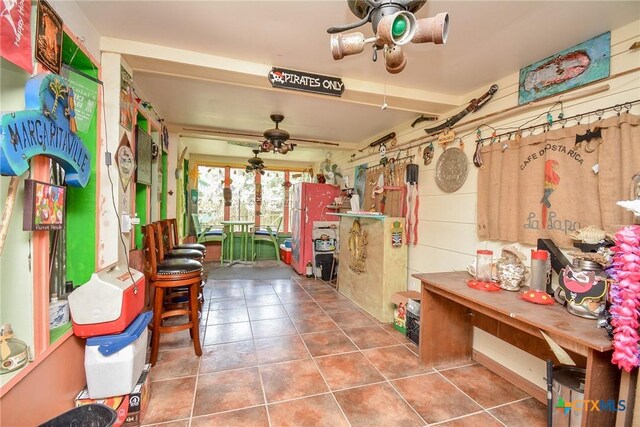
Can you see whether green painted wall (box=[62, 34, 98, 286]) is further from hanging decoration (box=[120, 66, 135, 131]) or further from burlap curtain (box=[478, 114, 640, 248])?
burlap curtain (box=[478, 114, 640, 248])

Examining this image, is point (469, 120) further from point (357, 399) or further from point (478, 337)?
point (357, 399)

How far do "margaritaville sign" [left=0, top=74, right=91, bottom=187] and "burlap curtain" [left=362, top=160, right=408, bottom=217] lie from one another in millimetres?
3112

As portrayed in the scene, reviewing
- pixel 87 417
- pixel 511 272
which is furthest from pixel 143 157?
pixel 511 272

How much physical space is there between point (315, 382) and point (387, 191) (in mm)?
2559

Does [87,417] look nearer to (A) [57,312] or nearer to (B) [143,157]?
(A) [57,312]

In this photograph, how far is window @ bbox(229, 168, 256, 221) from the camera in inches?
287

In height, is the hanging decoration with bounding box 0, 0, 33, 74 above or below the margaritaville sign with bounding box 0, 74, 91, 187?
above

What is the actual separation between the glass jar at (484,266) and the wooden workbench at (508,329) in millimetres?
132

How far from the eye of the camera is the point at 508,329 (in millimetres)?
2225

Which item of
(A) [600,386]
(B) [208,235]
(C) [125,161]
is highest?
(C) [125,161]

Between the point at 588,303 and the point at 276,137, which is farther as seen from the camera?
the point at 276,137

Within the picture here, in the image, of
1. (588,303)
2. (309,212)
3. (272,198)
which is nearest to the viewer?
(588,303)

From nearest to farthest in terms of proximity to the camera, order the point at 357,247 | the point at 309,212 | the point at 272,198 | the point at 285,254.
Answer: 1. the point at 357,247
2. the point at 309,212
3. the point at 285,254
4. the point at 272,198

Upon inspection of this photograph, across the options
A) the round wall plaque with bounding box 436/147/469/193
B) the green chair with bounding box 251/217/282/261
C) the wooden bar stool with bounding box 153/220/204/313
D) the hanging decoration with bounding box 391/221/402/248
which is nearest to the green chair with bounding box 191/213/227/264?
the green chair with bounding box 251/217/282/261
